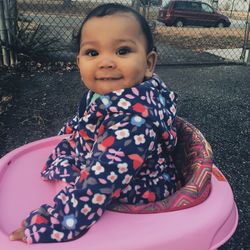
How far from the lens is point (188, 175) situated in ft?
3.77

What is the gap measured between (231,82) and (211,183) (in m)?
2.86

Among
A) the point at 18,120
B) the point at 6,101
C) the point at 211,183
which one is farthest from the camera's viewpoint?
the point at 6,101

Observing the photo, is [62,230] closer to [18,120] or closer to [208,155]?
[208,155]

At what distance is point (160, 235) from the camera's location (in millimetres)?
918

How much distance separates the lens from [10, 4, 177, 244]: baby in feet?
3.02

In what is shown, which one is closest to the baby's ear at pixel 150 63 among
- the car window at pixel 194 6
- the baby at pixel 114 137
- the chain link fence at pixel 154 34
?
the baby at pixel 114 137

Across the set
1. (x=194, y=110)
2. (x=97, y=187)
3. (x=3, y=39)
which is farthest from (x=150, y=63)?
(x=3, y=39)

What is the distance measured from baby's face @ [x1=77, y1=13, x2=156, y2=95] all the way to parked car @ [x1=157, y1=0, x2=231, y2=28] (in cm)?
789

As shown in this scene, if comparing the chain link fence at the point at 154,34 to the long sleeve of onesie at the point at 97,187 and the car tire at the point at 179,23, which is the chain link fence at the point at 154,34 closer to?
the car tire at the point at 179,23

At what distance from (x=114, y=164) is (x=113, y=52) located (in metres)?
0.32

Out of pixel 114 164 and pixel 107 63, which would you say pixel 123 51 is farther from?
pixel 114 164

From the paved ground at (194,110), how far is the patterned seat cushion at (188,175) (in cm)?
48

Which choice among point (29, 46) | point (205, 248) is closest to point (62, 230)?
point (205, 248)

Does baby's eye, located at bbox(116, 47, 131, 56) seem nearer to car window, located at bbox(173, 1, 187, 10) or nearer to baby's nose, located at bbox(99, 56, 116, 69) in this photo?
baby's nose, located at bbox(99, 56, 116, 69)
